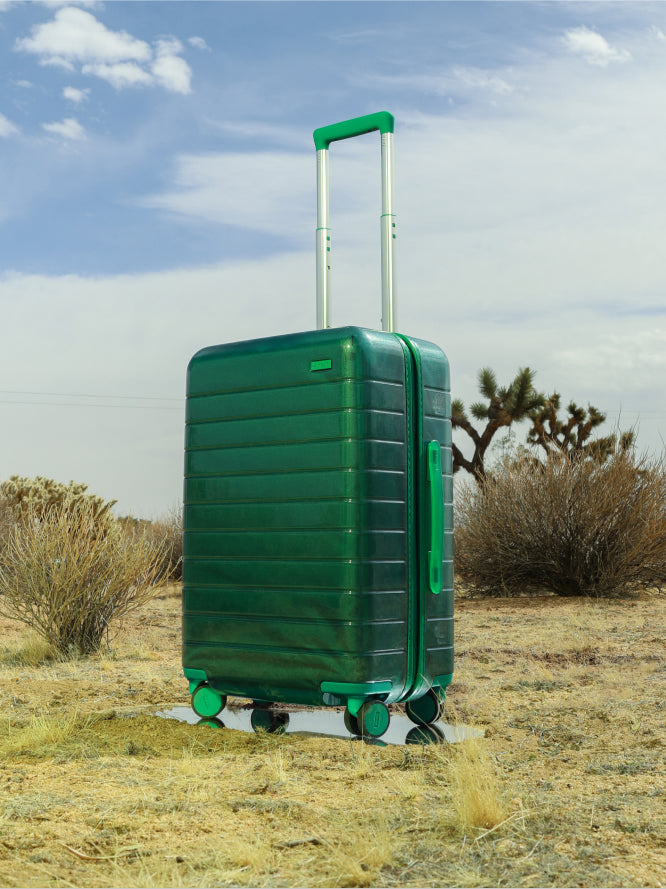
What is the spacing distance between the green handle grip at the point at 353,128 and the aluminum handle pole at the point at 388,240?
7 cm

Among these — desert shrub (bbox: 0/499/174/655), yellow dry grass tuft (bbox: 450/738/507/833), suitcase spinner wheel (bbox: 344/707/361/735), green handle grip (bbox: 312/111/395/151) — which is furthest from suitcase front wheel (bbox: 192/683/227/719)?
desert shrub (bbox: 0/499/174/655)

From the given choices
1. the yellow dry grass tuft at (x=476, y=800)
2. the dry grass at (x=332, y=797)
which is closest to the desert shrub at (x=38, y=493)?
the dry grass at (x=332, y=797)

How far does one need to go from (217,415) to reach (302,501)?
2.50 feet

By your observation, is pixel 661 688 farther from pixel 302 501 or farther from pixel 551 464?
pixel 551 464

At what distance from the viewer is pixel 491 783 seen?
11.3 ft

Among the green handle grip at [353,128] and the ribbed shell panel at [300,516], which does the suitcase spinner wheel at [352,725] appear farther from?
the green handle grip at [353,128]

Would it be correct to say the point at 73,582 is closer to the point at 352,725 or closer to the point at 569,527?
the point at 352,725

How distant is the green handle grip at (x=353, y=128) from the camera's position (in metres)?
5.37

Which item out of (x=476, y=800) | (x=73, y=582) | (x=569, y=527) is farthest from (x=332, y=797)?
(x=569, y=527)

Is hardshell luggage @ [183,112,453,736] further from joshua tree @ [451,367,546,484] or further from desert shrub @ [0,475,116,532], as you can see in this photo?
joshua tree @ [451,367,546,484]

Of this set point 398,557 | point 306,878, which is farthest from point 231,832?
point 398,557

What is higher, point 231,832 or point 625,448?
point 625,448

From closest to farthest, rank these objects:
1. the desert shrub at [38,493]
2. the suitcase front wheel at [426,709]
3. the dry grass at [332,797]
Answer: the dry grass at [332,797] < the suitcase front wheel at [426,709] < the desert shrub at [38,493]

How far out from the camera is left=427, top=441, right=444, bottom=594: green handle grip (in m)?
4.82
